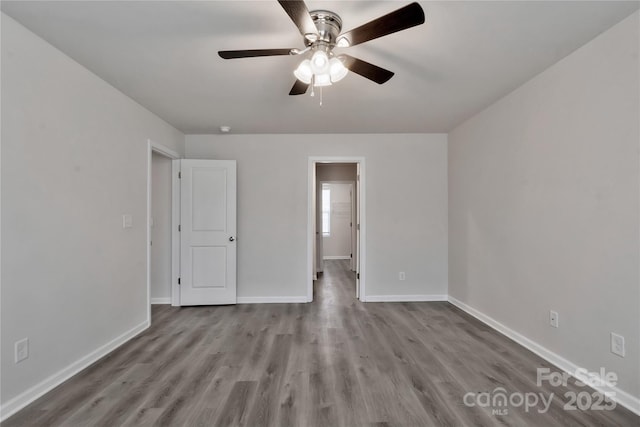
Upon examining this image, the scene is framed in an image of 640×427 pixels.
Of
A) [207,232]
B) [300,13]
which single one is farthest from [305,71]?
[207,232]

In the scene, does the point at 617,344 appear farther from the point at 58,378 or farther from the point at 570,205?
the point at 58,378

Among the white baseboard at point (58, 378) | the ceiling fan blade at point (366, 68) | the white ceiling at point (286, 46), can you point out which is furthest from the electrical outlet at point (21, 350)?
the ceiling fan blade at point (366, 68)

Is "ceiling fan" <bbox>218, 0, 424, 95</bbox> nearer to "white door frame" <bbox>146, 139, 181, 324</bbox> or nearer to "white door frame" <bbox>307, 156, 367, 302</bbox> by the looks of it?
"white door frame" <bbox>146, 139, 181, 324</bbox>

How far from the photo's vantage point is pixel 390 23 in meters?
1.51

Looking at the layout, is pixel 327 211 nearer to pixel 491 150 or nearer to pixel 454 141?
pixel 454 141

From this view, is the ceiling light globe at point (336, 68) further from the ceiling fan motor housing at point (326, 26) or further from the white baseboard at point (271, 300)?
the white baseboard at point (271, 300)

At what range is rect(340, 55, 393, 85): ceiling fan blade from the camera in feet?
6.31

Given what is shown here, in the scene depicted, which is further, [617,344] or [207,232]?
[207,232]

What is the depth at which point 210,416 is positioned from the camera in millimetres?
1852

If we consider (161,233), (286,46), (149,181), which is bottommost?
(161,233)

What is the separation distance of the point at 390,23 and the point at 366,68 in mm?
471

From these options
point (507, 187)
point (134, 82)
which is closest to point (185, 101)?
point (134, 82)

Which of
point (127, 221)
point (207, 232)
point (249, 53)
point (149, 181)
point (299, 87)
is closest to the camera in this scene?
point (249, 53)

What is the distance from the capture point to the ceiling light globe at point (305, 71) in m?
1.93
